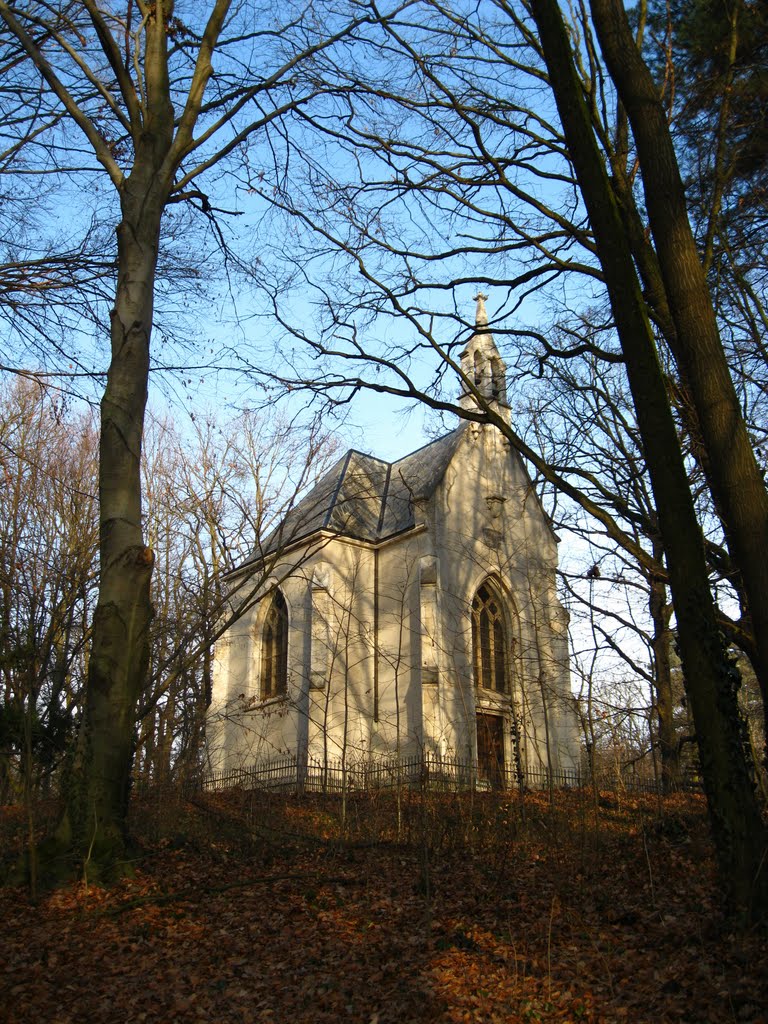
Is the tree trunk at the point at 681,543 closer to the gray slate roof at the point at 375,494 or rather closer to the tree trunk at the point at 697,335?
the tree trunk at the point at 697,335

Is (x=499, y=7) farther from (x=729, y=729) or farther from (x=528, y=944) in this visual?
(x=528, y=944)

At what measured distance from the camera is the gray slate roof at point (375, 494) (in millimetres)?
22688

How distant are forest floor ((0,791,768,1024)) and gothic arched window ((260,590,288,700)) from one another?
1390 centimetres

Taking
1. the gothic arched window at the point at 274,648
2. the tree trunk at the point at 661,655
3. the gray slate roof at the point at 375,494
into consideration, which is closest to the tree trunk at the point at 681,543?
the tree trunk at the point at 661,655

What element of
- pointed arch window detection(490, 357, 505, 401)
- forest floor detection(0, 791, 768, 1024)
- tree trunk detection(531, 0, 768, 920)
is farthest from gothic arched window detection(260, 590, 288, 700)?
tree trunk detection(531, 0, 768, 920)

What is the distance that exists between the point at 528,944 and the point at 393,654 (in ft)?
49.8

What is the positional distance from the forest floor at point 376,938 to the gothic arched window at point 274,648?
13.9 meters

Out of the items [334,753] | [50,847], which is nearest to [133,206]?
[50,847]

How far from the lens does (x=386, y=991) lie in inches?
211

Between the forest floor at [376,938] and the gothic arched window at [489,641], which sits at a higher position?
the gothic arched window at [489,641]

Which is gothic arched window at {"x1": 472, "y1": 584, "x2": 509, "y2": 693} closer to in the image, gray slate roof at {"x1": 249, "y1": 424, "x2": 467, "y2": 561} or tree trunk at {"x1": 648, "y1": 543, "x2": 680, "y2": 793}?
gray slate roof at {"x1": 249, "y1": 424, "x2": 467, "y2": 561}

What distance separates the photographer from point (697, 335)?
22.5ft

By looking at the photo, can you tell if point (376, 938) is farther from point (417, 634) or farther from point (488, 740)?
point (488, 740)

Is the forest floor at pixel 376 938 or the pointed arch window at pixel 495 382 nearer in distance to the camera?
the forest floor at pixel 376 938
